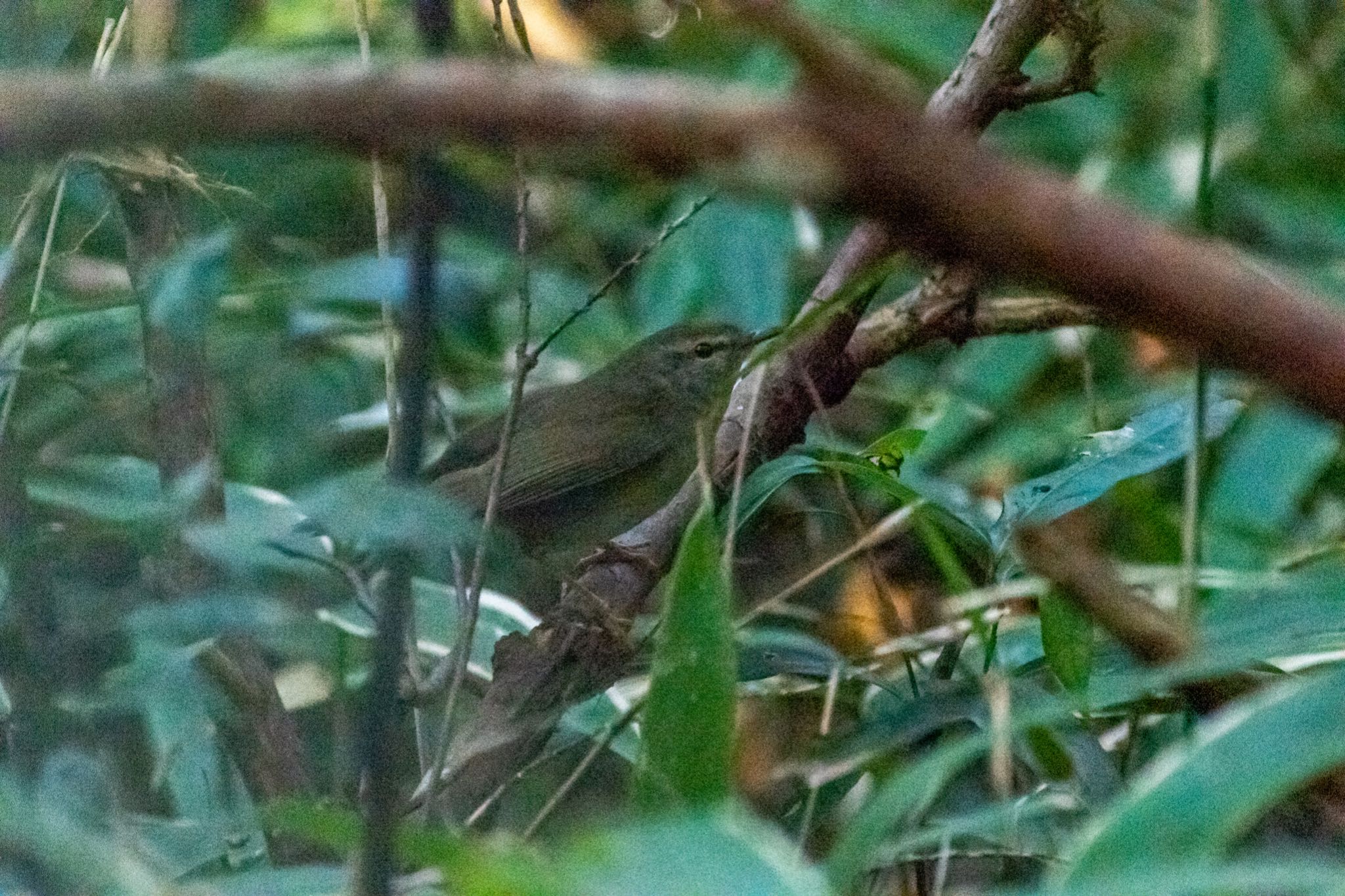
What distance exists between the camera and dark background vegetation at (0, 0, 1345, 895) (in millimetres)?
1073

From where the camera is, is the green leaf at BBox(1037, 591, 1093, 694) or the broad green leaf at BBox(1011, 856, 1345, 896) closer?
the broad green leaf at BBox(1011, 856, 1345, 896)

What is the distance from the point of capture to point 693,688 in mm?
1276

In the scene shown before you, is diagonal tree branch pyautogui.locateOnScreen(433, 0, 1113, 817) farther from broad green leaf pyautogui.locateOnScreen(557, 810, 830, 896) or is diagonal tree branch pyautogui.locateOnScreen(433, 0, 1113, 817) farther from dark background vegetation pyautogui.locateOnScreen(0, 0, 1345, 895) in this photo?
broad green leaf pyautogui.locateOnScreen(557, 810, 830, 896)

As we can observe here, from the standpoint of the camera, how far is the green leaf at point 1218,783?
3.11ft

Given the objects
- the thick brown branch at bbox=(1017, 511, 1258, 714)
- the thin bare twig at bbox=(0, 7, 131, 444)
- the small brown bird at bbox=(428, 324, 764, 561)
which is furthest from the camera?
the small brown bird at bbox=(428, 324, 764, 561)

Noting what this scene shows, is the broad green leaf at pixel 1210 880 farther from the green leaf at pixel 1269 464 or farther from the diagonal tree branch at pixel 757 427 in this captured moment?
the green leaf at pixel 1269 464

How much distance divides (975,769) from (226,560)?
1.09 m

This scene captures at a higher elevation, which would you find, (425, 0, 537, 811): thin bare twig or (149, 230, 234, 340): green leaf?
(149, 230, 234, 340): green leaf

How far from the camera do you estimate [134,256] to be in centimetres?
209

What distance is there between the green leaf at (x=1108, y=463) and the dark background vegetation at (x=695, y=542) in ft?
0.03

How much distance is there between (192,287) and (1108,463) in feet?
3.60

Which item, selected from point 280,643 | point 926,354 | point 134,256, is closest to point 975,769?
point 280,643

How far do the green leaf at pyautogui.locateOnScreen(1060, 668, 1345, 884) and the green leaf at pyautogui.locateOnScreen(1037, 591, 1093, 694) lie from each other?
1.44 ft

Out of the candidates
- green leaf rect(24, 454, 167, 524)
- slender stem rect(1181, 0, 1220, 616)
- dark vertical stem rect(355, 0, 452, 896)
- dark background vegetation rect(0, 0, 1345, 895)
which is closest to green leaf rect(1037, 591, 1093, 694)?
dark background vegetation rect(0, 0, 1345, 895)
